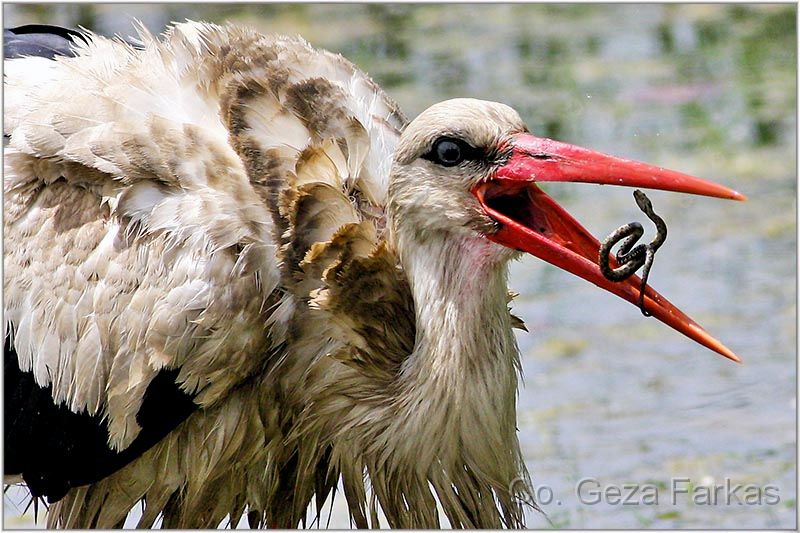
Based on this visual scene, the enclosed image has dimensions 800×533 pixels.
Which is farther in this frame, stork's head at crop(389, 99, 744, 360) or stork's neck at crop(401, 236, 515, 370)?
stork's neck at crop(401, 236, 515, 370)

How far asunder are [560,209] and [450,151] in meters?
0.34

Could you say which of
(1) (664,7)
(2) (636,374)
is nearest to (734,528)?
(2) (636,374)

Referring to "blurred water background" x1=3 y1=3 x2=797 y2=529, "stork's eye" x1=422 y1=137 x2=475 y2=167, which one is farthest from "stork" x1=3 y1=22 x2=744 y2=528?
"blurred water background" x1=3 y1=3 x2=797 y2=529

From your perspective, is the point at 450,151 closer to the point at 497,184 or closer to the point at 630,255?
the point at 497,184

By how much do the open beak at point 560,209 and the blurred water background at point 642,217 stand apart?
182cm

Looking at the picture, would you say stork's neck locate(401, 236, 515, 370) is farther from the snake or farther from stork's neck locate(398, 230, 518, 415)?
the snake

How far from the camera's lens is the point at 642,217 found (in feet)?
25.3

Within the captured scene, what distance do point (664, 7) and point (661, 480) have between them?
5.98m

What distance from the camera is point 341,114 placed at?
4492 millimetres

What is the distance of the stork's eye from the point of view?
13.3ft

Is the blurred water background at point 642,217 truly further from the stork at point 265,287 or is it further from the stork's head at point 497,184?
the stork's head at point 497,184

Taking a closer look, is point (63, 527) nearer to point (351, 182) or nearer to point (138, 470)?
point (138, 470)

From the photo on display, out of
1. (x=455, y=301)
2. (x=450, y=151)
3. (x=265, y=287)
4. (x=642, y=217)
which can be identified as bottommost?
(x=642, y=217)

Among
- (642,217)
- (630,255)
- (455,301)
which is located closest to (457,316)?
(455,301)
